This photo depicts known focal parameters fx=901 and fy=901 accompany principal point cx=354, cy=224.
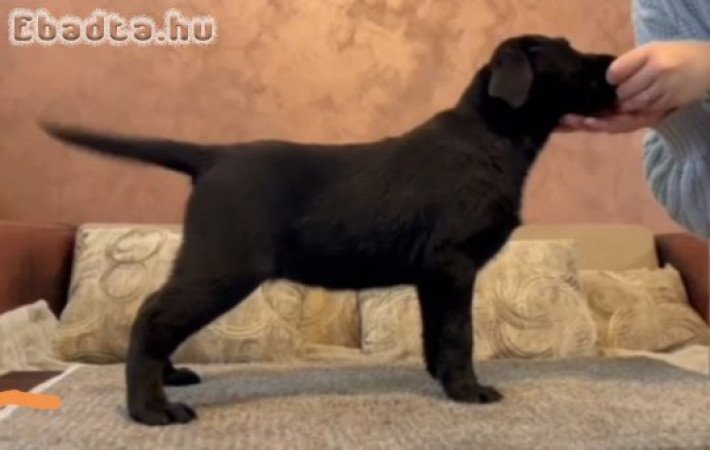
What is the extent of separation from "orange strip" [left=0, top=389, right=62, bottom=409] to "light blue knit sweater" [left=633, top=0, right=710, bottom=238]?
807 mm

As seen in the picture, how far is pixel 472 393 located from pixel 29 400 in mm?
590

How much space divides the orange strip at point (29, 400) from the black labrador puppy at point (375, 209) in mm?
146

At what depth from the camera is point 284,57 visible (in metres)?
2.55

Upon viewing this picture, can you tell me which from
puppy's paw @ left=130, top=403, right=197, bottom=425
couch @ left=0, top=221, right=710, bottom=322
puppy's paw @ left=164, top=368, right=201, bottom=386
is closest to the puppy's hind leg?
puppy's paw @ left=130, top=403, right=197, bottom=425

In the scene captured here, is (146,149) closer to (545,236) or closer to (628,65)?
(628,65)

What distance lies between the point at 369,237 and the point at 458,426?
0.92ft

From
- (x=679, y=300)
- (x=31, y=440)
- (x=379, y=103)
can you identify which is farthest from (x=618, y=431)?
(x=379, y=103)

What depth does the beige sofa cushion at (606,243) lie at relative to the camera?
2.40m

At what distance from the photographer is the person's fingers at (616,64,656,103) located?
90 centimetres

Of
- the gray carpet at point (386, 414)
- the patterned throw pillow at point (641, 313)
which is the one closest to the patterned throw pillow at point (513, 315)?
the patterned throw pillow at point (641, 313)

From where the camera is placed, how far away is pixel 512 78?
48.9 inches

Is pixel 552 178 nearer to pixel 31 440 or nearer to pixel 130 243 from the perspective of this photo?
pixel 130 243

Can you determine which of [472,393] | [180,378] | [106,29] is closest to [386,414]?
[472,393]

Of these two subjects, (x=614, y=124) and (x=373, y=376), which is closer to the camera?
(x=614, y=124)
